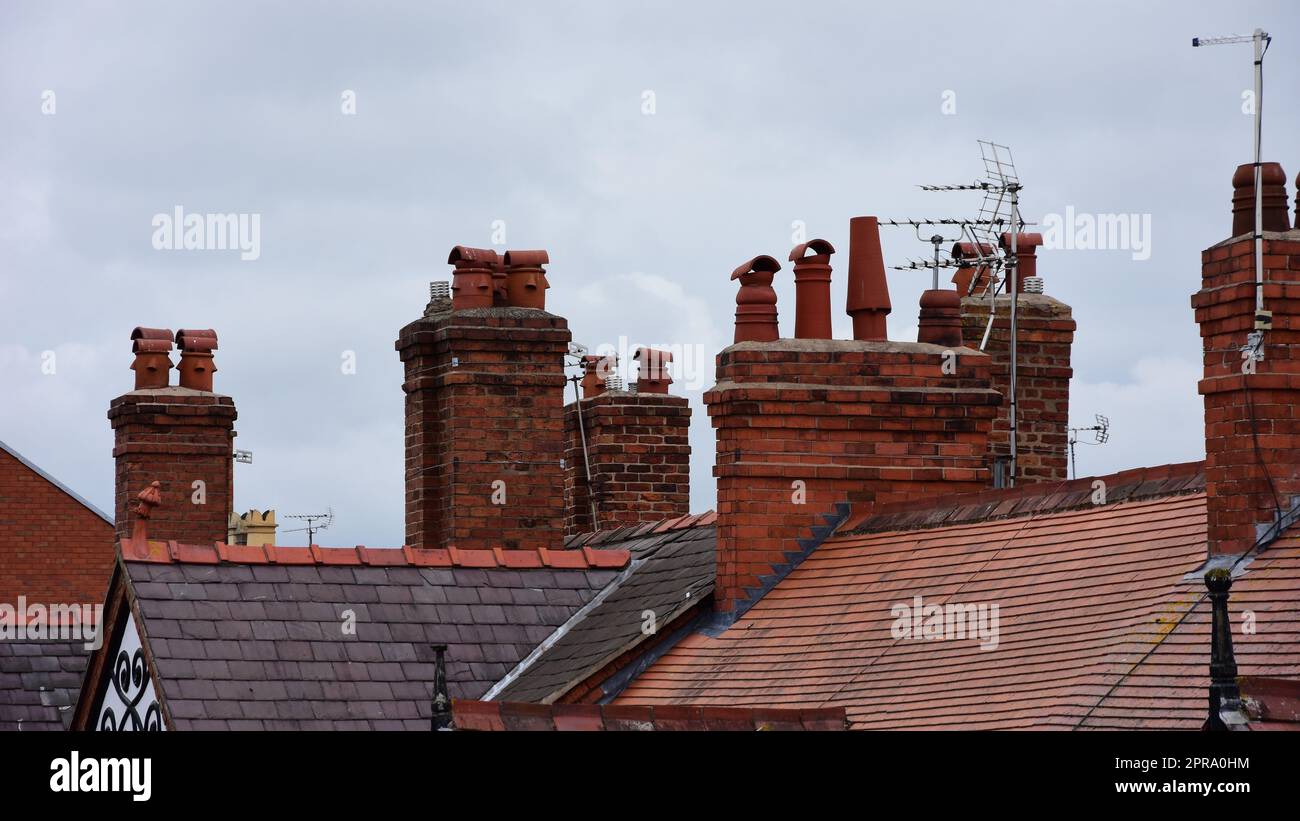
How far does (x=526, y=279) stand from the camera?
68.8 feet

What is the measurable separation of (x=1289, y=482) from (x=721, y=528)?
206 inches

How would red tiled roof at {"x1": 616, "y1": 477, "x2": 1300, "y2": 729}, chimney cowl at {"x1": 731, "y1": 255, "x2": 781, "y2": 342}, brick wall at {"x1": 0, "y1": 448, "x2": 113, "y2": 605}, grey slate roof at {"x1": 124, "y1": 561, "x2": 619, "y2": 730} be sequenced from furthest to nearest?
brick wall at {"x1": 0, "y1": 448, "x2": 113, "y2": 605} → chimney cowl at {"x1": 731, "y1": 255, "x2": 781, "y2": 342} → grey slate roof at {"x1": 124, "y1": 561, "x2": 619, "y2": 730} → red tiled roof at {"x1": 616, "y1": 477, "x2": 1300, "y2": 729}

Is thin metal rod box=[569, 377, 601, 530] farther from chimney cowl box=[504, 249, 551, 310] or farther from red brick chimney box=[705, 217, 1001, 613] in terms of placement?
red brick chimney box=[705, 217, 1001, 613]

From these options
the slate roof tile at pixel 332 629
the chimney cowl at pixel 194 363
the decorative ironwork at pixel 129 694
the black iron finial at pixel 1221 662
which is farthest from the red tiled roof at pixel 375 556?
the black iron finial at pixel 1221 662

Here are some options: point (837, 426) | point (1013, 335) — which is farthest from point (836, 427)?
point (1013, 335)

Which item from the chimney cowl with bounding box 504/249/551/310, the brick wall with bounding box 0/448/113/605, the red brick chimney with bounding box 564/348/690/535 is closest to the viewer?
the chimney cowl with bounding box 504/249/551/310

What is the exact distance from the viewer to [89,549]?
34312 millimetres

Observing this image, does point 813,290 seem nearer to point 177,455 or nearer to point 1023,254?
point 1023,254

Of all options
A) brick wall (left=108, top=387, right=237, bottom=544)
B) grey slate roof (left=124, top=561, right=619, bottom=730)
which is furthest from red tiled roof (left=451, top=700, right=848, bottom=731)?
brick wall (left=108, top=387, right=237, bottom=544)

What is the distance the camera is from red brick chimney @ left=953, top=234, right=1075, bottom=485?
21062mm

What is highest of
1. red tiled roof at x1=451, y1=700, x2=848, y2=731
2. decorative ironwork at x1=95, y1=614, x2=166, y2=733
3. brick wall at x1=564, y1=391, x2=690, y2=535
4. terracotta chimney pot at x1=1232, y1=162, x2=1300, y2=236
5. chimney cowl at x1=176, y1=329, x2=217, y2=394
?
terracotta chimney pot at x1=1232, y1=162, x2=1300, y2=236

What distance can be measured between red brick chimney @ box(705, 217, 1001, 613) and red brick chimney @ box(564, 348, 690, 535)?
6273 millimetres

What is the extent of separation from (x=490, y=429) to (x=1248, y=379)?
8626mm

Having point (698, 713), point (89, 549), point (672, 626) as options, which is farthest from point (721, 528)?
point (89, 549)
